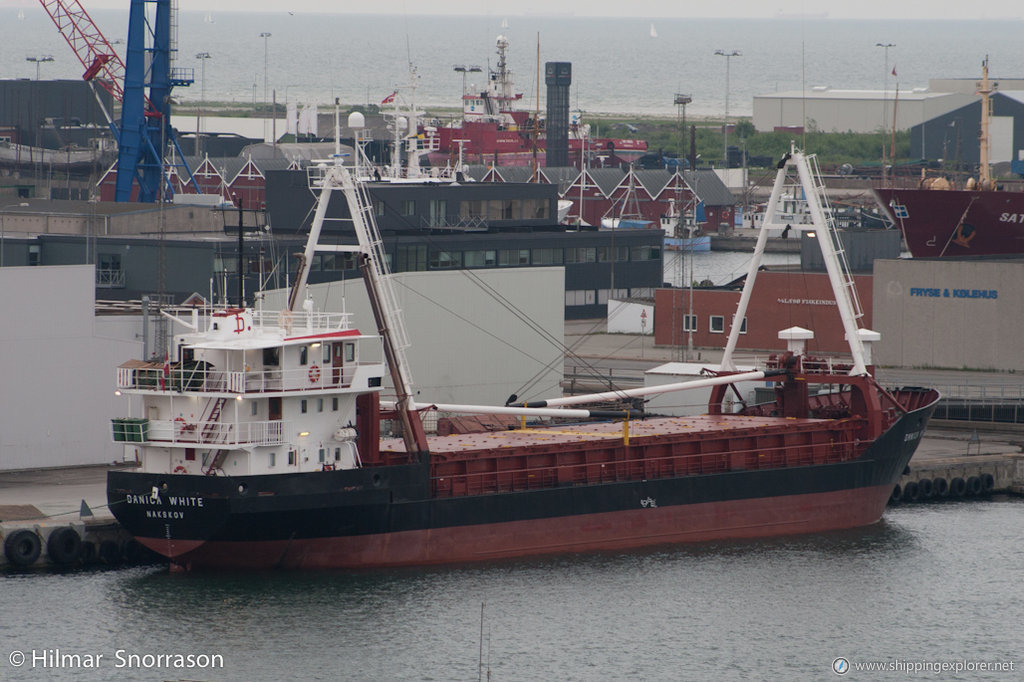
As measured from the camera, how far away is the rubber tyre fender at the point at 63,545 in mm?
34438

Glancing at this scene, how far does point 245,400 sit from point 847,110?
148913 millimetres

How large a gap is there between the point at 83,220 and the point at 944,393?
98.1 feet

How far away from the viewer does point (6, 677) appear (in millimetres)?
27703

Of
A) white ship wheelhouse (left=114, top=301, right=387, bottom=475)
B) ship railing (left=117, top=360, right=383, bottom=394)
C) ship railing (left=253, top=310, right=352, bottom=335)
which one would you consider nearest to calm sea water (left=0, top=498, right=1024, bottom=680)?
white ship wheelhouse (left=114, top=301, right=387, bottom=475)

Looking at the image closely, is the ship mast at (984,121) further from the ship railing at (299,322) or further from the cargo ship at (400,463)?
the ship railing at (299,322)

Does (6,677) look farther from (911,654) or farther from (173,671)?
(911,654)

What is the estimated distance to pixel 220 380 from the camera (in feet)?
112

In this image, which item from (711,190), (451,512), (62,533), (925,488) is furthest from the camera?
(711,190)

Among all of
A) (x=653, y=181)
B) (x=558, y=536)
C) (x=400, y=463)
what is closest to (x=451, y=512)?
(x=400, y=463)

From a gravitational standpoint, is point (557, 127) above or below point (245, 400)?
above

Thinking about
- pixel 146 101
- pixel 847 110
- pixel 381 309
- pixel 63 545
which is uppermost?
pixel 847 110

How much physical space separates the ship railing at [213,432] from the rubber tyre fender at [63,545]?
226 centimetres

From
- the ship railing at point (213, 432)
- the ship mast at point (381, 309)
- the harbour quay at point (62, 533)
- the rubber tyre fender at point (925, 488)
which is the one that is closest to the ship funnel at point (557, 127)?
the rubber tyre fender at point (925, 488)

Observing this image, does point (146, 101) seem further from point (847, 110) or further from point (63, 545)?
point (847, 110)
